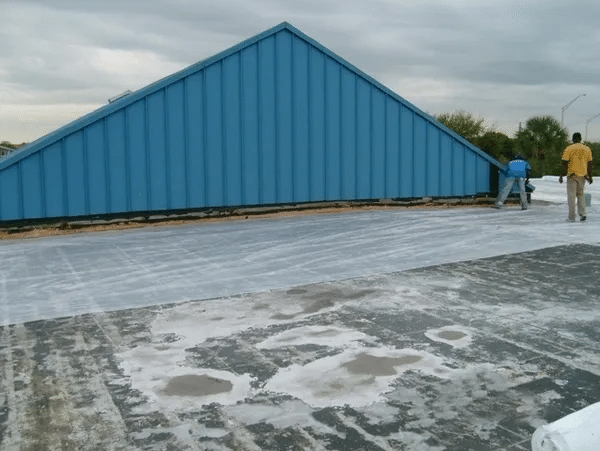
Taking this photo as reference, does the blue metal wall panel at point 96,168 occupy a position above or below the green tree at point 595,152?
below

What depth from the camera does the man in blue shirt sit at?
631 inches

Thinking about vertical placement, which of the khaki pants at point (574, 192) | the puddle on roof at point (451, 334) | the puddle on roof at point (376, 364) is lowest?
the puddle on roof at point (376, 364)

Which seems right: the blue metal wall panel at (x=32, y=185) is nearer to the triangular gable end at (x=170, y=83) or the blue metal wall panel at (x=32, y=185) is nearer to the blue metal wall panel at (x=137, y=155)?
the triangular gable end at (x=170, y=83)

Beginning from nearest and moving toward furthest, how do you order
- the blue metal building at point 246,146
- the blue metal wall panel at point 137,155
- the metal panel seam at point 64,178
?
the metal panel seam at point 64,178
the blue metal building at point 246,146
the blue metal wall panel at point 137,155

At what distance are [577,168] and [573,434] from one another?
12.0 m

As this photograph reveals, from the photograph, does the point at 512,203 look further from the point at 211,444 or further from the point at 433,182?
the point at 211,444

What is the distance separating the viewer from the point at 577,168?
12984mm

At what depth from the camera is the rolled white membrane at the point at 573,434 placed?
211cm

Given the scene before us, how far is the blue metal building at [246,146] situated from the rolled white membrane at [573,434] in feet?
36.4

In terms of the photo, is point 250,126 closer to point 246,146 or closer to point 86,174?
point 246,146

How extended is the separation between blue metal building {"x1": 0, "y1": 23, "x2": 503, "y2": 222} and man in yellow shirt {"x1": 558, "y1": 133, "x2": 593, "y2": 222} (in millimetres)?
4032

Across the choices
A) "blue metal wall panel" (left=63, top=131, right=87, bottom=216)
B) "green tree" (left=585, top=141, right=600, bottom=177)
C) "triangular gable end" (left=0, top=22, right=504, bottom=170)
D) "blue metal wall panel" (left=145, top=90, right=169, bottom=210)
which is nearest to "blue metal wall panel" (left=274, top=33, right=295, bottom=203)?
"triangular gable end" (left=0, top=22, right=504, bottom=170)

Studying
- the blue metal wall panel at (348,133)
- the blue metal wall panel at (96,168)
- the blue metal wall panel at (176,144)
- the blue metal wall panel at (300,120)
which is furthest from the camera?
the blue metal wall panel at (348,133)

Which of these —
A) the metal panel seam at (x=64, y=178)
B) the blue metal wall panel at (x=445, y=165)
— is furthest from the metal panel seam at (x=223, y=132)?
the blue metal wall panel at (x=445, y=165)
